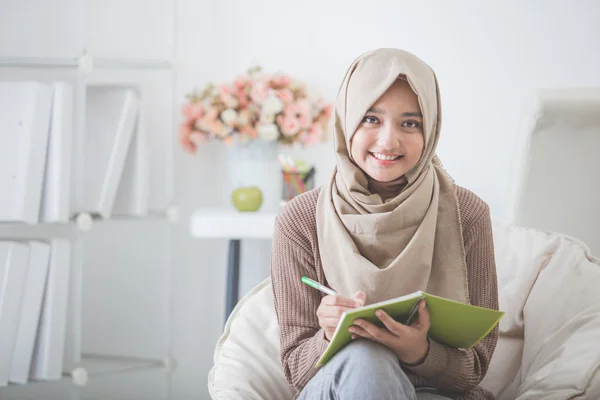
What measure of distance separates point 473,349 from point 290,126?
120 centimetres

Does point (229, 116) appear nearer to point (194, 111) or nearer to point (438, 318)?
point (194, 111)

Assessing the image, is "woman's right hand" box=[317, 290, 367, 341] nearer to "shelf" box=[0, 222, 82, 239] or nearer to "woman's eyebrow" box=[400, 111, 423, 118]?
"woman's eyebrow" box=[400, 111, 423, 118]

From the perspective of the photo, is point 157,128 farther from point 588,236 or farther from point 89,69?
point 588,236

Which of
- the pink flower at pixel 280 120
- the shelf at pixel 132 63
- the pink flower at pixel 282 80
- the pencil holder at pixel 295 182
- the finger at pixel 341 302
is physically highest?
the shelf at pixel 132 63

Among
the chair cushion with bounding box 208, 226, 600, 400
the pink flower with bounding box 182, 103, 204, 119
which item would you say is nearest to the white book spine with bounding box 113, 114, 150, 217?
Answer: the pink flower with bounding box 182, 103, 204, 119

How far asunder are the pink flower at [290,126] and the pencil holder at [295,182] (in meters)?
0.15

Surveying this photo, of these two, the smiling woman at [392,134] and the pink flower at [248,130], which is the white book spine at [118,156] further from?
the smiling woman at [392,134]

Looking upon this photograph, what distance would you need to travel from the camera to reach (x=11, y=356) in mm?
2148

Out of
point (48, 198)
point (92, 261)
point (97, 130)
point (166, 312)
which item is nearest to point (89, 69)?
point (97, 130)

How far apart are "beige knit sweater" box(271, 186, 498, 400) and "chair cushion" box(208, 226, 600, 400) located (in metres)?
0.13

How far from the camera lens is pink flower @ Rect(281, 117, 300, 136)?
2406 millimetres

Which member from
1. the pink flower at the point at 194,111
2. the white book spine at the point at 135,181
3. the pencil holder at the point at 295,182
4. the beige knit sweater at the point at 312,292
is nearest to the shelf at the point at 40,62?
the white book spine at the point at 135,181

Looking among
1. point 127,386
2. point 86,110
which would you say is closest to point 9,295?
point 86,110

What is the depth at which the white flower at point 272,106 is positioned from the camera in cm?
239
